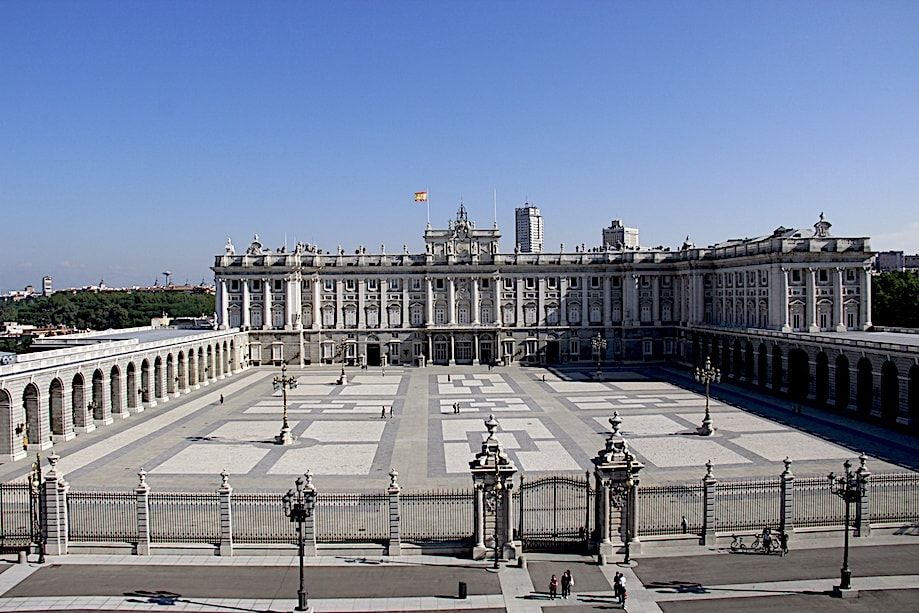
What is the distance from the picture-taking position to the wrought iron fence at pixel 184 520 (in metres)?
25.0

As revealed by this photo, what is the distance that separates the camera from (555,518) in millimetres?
25969

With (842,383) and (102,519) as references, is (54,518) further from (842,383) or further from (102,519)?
(842,383)

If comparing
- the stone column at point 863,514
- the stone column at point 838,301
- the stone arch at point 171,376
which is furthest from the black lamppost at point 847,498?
the stone arch at point 171,376

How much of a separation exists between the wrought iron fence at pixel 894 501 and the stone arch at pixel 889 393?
59.0 ft

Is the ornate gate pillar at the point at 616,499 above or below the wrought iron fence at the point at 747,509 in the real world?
above

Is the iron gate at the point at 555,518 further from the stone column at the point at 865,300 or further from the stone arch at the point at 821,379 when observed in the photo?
the stone column at the point at 865,300

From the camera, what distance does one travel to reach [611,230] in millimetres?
111312

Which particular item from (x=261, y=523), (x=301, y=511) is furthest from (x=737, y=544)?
(x=261, y=523)

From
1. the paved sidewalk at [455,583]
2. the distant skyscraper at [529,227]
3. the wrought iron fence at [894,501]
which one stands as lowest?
the paved sidewalk at [455,583]

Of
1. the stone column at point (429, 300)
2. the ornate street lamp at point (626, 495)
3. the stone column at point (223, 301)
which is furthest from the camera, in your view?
the stone column at point (429, 300)

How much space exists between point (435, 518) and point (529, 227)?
119 metres

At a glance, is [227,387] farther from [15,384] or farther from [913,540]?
[913,540]

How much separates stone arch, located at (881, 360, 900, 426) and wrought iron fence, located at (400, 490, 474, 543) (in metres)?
31.3

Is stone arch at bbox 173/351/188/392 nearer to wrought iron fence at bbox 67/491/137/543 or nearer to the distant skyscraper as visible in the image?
wrought iron fence at bbox 67/491/137/543
